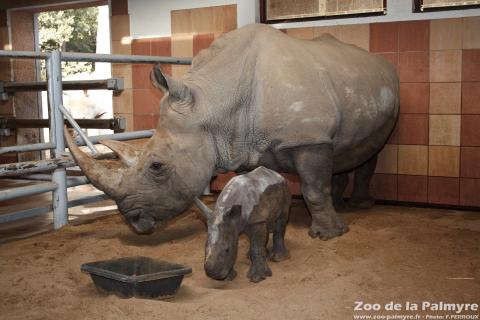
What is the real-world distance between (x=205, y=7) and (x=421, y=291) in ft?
15.0

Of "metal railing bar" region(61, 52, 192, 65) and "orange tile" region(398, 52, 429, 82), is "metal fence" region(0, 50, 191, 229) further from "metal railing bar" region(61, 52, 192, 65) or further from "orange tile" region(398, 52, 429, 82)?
"orange tile" region(398, 52, 429, 82)

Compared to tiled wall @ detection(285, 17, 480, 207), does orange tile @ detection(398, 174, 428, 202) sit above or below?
below

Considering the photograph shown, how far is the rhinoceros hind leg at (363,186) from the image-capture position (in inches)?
245

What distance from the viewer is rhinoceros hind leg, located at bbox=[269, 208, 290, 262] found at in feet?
14.2

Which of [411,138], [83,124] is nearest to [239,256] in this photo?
[411,138]

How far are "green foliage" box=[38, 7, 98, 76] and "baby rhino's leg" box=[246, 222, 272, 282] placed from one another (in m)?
17.5

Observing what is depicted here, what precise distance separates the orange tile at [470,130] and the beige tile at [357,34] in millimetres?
1196

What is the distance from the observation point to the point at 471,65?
5906 millimetres

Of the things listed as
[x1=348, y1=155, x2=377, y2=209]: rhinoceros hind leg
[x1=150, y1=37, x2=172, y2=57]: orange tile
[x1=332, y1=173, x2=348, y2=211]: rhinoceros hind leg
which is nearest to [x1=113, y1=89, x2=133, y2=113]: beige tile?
[x1=150, y1=37, x2=172, y2=57]: orange tile

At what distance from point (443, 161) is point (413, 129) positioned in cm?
42

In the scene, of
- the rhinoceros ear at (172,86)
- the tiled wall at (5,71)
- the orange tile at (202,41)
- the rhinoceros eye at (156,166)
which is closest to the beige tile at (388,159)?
the orange tile at (202,41)

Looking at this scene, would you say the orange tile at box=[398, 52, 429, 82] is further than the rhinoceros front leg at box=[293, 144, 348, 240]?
Yes

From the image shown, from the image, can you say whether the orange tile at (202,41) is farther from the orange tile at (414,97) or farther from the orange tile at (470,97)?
the orange tile at (470,97)

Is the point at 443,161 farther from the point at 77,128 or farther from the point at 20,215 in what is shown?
the point at 20,215
